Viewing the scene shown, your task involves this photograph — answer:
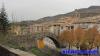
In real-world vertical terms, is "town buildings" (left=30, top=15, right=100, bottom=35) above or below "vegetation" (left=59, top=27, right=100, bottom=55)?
above

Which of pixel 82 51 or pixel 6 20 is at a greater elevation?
pixel 6 20

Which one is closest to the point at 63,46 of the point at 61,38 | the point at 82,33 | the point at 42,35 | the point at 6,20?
the point at 61,38

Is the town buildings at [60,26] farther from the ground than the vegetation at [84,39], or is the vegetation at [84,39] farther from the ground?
the town buildings at [60,26]

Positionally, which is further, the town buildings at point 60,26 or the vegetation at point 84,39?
the town buildings at point 60,26

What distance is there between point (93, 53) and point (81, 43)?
7.81 ft

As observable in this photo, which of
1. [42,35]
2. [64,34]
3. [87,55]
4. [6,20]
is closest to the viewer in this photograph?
[6,20]

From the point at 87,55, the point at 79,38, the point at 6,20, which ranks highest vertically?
the point at 6,20

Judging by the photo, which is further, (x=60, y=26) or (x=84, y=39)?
(x=60, y=26)

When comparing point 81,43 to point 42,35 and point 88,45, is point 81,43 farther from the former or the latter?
point 42,35

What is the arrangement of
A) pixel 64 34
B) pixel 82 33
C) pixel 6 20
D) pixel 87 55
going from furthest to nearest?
pixel 64 34 → pixel 82 33 → pixel 87 55 → pixel 6 20

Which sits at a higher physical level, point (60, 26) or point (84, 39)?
point (60, 26)

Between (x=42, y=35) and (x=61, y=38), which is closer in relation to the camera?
(x=42, y=35)

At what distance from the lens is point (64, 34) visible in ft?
143

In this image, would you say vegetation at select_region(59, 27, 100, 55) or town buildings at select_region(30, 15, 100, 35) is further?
town buildings at select_region(30, 15, 100, 35)
